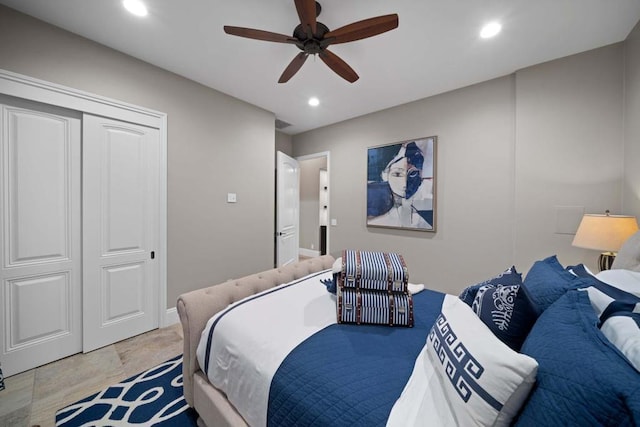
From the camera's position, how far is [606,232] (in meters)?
1.75

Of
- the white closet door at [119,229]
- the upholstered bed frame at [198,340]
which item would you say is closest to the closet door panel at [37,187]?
the white closet door at [119,229]

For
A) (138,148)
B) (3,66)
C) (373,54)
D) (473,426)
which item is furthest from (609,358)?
(3,66)

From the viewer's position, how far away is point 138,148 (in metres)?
2.36

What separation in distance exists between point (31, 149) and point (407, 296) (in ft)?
9.90

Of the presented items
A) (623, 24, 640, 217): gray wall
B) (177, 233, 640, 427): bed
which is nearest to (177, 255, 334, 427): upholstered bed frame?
(177, 233, 640, 427): bed

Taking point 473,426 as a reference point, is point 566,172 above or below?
above

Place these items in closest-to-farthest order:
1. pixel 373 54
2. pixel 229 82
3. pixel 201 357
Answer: pixel 201 357 → pixel 373 54 → pixel 229 82

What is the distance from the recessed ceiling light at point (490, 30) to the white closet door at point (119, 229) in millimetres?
3196

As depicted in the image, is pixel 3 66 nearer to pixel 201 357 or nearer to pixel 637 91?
pixel 201 357

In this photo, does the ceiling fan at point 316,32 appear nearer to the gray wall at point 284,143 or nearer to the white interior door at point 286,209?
the white interior door at point 286,209

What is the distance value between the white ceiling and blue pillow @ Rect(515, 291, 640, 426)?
210 centimetres

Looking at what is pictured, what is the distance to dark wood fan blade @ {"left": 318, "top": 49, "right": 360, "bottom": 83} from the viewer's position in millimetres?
1836

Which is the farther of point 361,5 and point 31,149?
point 31,149

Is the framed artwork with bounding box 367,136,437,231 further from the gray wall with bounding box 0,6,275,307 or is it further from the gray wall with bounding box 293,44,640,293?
the gray wall with bounding box 0,6,275,307
